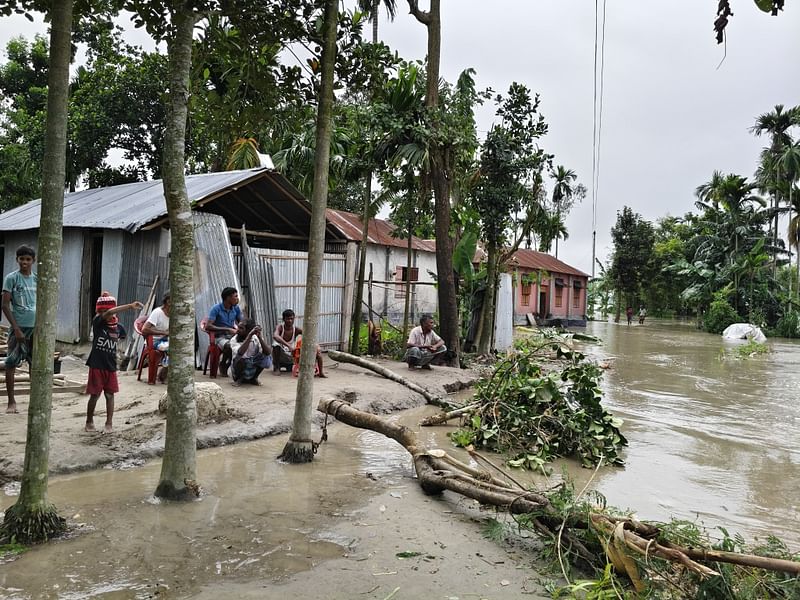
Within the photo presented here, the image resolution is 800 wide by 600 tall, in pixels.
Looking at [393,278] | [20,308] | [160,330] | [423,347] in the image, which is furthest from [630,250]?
[20,308]

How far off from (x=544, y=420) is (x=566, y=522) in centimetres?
332

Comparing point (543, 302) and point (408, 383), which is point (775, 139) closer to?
point (543, 302)

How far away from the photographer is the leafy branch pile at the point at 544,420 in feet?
23.4

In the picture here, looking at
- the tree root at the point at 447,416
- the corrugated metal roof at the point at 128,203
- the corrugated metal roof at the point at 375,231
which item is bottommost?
the tree root at the point at 447,416

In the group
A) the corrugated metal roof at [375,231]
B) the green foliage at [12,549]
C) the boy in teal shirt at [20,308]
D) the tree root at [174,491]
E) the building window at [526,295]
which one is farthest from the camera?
the building window at [526,295]

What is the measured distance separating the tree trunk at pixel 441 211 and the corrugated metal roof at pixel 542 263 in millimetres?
21259

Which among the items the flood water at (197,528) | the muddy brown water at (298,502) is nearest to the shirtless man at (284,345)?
the muddy brown water at (298,502)

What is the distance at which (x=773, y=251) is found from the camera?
124 ft

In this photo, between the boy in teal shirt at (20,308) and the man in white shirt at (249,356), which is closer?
the boy in teal shirt at (20,308)

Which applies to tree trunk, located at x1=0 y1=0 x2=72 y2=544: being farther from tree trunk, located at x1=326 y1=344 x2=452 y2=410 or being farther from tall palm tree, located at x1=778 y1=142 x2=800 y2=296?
tall palm tree, located at x1=778 y1=142 x2=800 y2=296

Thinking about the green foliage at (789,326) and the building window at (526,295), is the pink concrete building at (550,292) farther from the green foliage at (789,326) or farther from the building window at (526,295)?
the green foliage at (789,326)

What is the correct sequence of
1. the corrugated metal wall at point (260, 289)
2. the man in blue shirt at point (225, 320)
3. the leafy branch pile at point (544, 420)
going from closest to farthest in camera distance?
the leafy branch pile at point (544, 420)
the man in blue shirt at point (225, 320)
the corrugated metal wall at point (260, 289)

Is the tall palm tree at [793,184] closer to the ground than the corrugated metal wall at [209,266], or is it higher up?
→ higher up

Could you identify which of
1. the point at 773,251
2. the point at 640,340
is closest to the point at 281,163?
the point at 640,340
